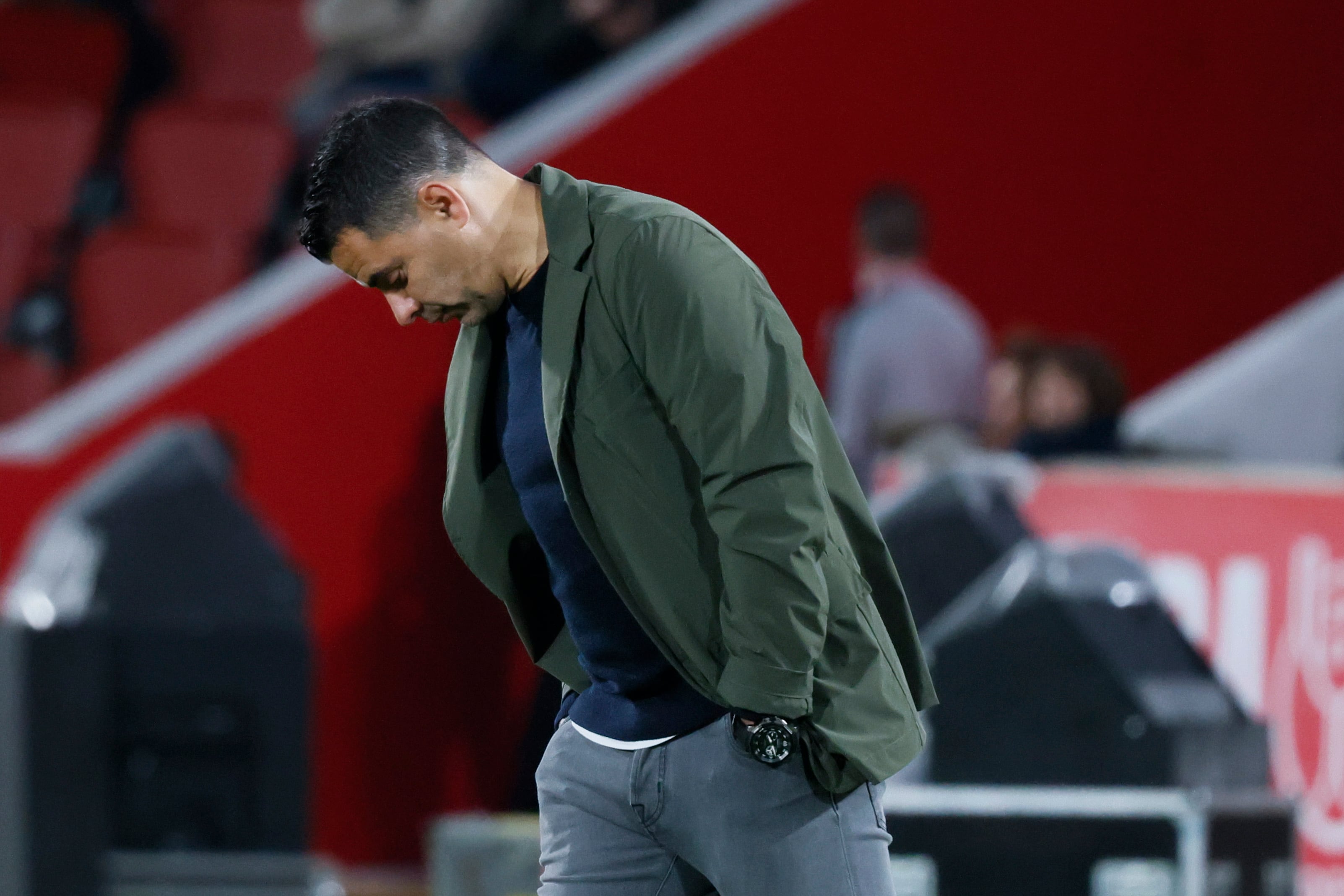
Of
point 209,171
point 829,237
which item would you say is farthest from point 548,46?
point 209,171

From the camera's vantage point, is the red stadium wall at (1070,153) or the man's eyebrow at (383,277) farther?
the red stadium wall at (1070,153)

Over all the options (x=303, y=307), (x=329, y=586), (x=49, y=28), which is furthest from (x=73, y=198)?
(x=329, y=586)

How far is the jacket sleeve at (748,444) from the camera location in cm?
183

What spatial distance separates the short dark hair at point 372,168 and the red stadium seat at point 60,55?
543 centimetres

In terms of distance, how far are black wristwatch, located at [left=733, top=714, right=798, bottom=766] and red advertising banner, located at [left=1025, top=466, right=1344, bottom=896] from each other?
8.72 ft

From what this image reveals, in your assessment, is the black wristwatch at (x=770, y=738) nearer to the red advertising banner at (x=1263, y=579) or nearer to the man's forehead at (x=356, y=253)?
the man's forehead at (x=356, y=253)

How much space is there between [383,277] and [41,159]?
5.23 m

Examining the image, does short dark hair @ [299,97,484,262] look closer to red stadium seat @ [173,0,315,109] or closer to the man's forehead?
the man's forehead

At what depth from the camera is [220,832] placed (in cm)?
426

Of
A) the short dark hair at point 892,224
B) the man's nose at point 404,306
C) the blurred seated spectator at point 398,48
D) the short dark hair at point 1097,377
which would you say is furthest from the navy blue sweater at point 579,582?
the blurred seated spectator at point 398,48

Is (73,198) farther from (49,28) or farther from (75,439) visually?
(75,439)

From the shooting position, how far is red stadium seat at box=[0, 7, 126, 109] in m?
7.05

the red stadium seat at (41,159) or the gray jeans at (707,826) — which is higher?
the red stadium seat at (41,159)

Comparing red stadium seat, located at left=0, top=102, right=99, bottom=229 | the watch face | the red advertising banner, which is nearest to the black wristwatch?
the watch face
